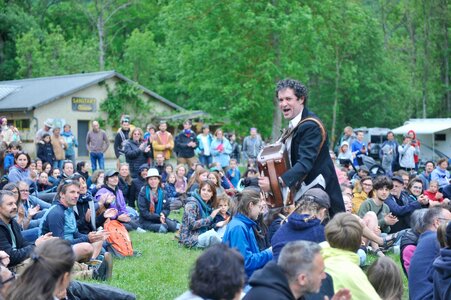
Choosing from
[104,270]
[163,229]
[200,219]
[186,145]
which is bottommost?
[163,229]

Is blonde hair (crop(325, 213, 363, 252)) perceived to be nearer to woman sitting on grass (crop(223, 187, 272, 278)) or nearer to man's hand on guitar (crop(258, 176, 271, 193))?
man's hand on guitar (crop(258, 176, 271, 193))

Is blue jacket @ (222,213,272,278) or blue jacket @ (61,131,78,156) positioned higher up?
blue jacket @ (61,131,78,156)

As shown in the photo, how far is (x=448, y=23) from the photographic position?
4122 centimetres

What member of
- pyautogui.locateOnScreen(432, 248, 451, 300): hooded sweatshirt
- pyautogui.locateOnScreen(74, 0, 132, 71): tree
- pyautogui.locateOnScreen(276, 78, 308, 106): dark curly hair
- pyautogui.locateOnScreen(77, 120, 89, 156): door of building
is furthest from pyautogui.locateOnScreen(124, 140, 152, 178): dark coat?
pyautogui.locateOnScreen(74, 0, 132, 71): tree

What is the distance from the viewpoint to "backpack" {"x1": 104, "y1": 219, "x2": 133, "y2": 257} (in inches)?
364

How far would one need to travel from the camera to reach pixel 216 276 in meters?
3.52

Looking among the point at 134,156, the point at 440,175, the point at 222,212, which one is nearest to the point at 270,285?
the point at 222,212

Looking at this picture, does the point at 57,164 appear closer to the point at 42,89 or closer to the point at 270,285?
the point at 270,285

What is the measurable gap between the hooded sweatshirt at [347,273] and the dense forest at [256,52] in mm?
22066

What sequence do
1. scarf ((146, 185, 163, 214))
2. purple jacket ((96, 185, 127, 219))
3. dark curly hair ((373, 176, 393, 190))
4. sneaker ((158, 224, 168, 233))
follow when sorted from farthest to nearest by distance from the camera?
scarf ((146, 185, 163, 214))
sneaker ((158, 224, 168, 233))
purple jacket ((96, 185, 127, 219))
dark curly hair ((373, 176, 393, 190))

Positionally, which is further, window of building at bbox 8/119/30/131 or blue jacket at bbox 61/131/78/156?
window of building at bbox 8/119/30/131

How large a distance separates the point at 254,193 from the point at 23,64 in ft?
126

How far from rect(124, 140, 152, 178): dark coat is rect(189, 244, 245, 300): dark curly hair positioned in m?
11.8

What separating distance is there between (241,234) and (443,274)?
1.79 meters
